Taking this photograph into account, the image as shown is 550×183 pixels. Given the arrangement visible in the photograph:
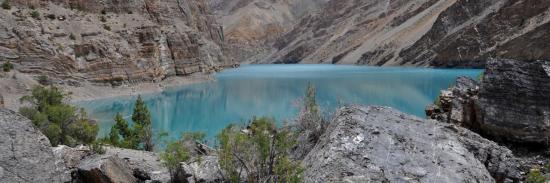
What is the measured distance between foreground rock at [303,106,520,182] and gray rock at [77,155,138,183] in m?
2.76

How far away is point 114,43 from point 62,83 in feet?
35.6

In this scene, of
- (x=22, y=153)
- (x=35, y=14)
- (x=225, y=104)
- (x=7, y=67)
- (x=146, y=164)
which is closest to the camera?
(x=22, y=153)

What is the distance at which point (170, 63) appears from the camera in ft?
212

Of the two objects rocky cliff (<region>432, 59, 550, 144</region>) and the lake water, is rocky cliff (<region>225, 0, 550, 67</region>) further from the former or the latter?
rocky cliff (<region>432, 59, 550, 144</region>)

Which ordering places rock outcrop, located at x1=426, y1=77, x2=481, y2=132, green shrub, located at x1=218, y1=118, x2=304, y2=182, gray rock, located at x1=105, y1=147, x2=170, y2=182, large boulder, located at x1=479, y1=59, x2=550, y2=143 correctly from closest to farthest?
green shrub, located at x1=218, y1=118, x2=304, y2=182, gray rock, located at x1=105, y1=147, x2=170, y2=182, large boulder, located at x1=479, y1=59, x2=550, y2=143, rock outcrop, located at x1=426, y1=77, x2=481, y2=132

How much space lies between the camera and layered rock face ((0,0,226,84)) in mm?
43969

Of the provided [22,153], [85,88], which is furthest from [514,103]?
[85,88]

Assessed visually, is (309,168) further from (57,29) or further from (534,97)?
(57,29)

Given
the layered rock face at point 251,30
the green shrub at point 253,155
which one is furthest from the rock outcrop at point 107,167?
the layered rock face at point 251,30

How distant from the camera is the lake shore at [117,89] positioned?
43.5 m

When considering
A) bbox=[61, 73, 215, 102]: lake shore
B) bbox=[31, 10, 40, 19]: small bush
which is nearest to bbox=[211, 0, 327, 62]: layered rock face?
bbox=[61, 73, 215, 102]: lake shore

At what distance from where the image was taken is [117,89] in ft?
162

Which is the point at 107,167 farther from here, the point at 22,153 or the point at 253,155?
the point at 253,155

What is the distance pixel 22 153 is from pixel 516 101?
7.38 metres
